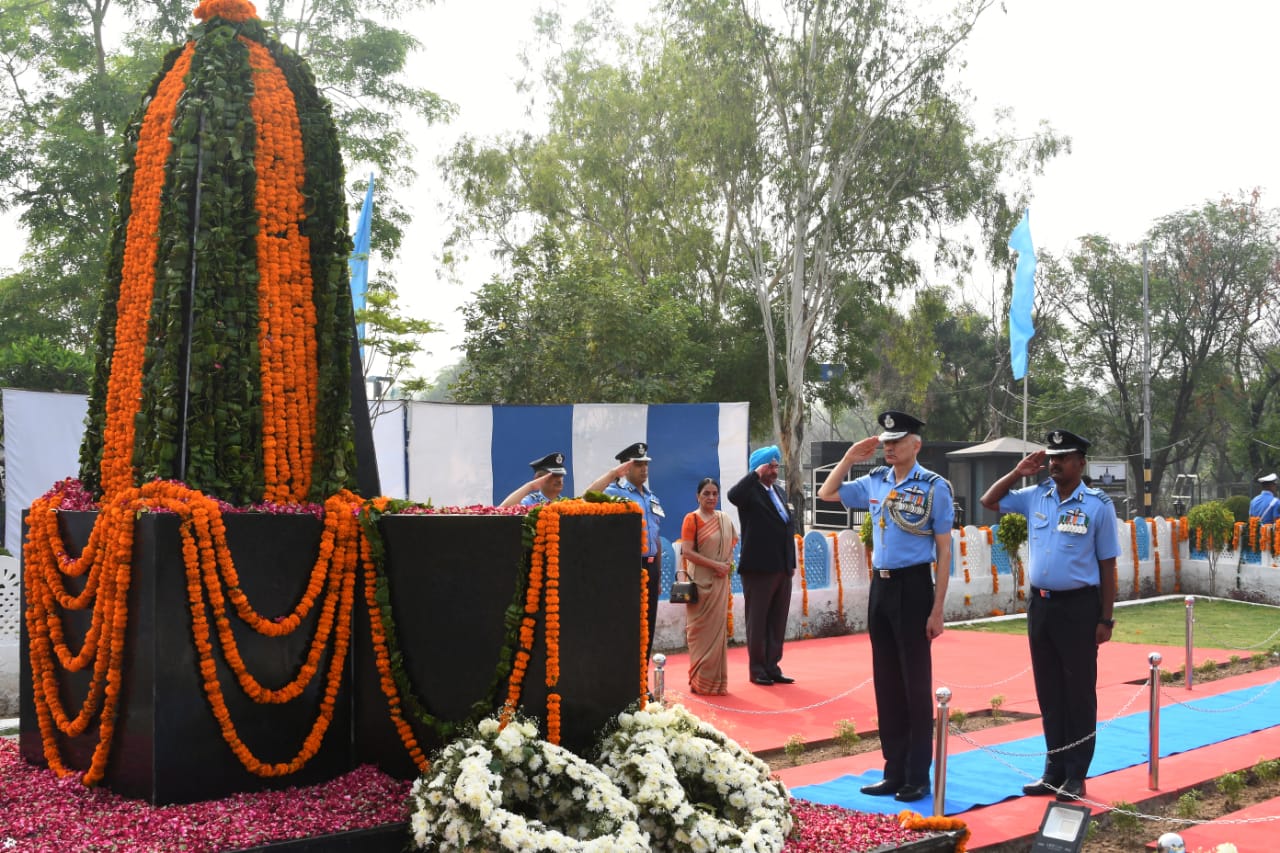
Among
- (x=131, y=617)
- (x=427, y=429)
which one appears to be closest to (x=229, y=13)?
(x=131, y=617)

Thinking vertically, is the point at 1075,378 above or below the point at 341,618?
above

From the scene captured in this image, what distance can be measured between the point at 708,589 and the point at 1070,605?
136 inches

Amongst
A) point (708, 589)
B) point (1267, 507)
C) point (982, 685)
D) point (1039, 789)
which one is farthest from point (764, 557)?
point (1267, 507)

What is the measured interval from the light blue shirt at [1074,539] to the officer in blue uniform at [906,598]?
25.9 inches

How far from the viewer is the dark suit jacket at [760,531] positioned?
938 cm

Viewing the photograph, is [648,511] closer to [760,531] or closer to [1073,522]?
[760,531]

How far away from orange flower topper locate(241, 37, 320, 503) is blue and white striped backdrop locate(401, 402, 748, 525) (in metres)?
6.74

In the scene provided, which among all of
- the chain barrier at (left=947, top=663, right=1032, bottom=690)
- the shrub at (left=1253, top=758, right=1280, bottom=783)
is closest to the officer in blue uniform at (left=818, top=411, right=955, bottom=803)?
the shrub at (left=1253, top=758, right=1280, bottom=783)

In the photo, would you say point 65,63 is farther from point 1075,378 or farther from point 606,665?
point 1075,378

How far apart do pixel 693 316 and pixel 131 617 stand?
22143 millimetres

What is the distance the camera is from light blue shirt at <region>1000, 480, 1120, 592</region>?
5.99m

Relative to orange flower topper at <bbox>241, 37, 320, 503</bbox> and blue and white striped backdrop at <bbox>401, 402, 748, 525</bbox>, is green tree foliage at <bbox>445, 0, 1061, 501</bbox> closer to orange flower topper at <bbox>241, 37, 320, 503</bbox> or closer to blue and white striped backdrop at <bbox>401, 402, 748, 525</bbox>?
blue and white striped backdrop at <bbox>401, 402, 748, 525</bbox>

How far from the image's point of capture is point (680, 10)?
81.3 ft

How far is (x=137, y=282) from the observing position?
505 centimetres
